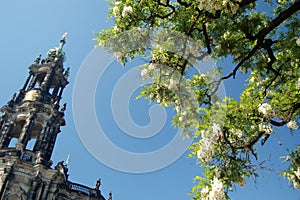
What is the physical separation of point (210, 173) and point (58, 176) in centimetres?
2465

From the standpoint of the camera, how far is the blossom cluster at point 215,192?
7.40 metres

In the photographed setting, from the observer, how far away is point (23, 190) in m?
27.9

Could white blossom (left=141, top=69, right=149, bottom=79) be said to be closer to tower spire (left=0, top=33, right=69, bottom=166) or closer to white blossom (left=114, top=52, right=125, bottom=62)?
white blossom (left=114, top=52, right=125, bottom=62)

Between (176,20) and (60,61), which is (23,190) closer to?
(60,61)

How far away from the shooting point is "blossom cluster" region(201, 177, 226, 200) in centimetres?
740

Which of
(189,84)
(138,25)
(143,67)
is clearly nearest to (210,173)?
(189,84)

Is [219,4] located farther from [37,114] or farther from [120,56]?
[37,114]

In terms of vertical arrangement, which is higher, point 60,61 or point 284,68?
point 60,61

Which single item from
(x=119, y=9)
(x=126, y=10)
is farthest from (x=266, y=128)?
(x=119, y=9)

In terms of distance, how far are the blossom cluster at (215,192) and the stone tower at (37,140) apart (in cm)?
2330

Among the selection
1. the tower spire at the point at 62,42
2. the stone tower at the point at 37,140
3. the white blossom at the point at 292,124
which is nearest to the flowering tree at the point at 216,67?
the white blossom at the point at 292,124

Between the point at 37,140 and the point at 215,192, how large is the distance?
27231mm

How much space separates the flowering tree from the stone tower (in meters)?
21.2

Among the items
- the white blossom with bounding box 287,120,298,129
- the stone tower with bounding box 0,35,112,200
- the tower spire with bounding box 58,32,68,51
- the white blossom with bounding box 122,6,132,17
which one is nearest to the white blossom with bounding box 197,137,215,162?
the white blossom with bounding box 287,120,298,129
